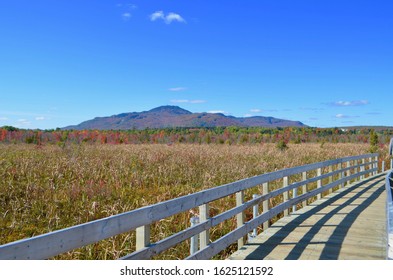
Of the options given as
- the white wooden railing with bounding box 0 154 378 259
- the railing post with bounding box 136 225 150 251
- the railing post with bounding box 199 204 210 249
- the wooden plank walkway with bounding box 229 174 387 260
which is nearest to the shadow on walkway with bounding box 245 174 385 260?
the wooden plank walkway with bounding box 229 174 387 260

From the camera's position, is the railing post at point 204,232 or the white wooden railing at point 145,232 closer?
the white wooden railing at point 145,232

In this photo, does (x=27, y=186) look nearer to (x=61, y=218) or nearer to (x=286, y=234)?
(x=61, y=218)

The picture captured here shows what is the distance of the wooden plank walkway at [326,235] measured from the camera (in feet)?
20.8

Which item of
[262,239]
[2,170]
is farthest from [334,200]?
[2,170]

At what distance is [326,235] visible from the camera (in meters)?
7.59

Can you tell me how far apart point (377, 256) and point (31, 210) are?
7658mm

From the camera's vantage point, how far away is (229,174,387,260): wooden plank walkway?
20.8 ft

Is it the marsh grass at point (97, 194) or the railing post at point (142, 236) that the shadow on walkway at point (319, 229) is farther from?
the railing post at point (142, 236)

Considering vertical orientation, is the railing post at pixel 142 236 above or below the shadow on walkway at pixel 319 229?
above

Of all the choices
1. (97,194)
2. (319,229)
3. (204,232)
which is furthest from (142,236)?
(97,194)

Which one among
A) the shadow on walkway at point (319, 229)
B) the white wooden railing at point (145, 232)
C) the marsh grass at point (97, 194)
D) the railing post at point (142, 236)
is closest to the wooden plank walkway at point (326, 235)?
the shadow on walkway at point (319, 229)

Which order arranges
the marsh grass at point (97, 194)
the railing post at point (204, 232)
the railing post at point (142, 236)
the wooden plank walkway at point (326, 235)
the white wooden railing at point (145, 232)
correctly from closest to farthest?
the white wooden railing at point (145, 232), the railing post at point (142, 236), the railing post at point (204, 232), the wooden plank walkway at point (326, 235), the marsh grass at point (97, 194)

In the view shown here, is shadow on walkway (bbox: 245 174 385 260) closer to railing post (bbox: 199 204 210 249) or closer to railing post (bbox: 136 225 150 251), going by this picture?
railing post (bbox: 199 204 210 249)

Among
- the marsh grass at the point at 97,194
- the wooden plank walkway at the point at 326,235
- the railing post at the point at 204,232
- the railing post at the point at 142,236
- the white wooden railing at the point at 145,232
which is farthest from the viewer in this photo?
the marsh grass at the point at 97,194
